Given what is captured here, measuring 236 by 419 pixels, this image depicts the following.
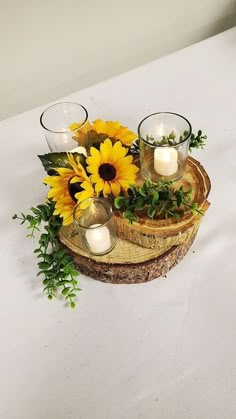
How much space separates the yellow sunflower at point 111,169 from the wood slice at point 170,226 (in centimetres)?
5

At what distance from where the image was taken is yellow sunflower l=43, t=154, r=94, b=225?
0.60 meters

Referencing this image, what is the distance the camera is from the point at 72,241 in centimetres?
64

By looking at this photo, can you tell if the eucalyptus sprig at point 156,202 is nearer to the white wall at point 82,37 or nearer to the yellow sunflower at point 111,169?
the yellow sunflower at point 111,169

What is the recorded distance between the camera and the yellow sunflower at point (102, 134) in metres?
0.66

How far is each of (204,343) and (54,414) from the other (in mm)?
238

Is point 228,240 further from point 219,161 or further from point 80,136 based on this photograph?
point 80,136

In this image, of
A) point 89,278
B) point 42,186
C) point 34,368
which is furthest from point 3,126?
point 34,368

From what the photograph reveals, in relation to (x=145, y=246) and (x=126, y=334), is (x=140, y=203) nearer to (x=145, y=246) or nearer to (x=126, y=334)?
(x=145, y=246)

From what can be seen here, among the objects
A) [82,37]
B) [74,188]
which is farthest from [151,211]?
[82,37]

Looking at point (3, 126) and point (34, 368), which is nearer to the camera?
point (34, 368)

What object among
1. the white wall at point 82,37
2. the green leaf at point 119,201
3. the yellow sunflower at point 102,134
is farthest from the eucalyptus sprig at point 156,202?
the white wall at point 82,37

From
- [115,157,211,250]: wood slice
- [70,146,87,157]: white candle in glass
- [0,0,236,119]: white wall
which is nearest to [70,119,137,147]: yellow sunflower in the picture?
[70,146,87,157]: white candle in glass

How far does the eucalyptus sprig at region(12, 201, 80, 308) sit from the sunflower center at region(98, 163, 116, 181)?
106mm

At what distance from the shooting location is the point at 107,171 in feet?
2.01
